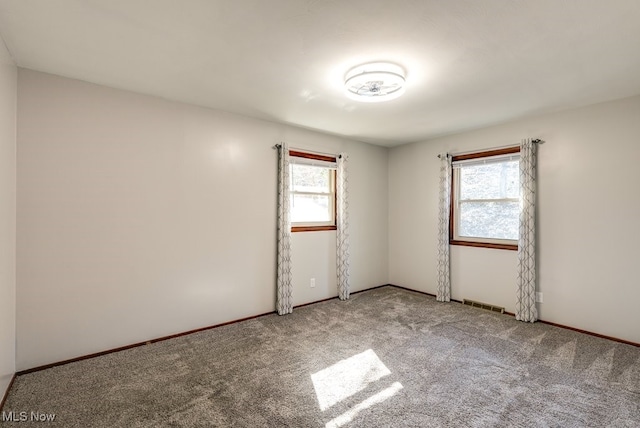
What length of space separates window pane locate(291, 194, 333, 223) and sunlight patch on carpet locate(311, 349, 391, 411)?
208 cm

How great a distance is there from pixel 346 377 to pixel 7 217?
2792 mm

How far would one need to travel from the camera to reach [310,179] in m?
4.40

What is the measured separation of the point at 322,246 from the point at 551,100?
3162 mm

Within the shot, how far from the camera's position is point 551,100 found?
3.12 m

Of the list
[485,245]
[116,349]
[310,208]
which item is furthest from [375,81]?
[116,349]

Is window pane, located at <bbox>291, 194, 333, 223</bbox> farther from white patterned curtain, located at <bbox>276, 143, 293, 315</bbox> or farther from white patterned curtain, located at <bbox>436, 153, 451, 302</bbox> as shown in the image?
white patterned curtain, located at <bbox>436, 153, 451, 302</bbox>

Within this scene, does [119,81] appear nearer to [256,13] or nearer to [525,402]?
[256,13]

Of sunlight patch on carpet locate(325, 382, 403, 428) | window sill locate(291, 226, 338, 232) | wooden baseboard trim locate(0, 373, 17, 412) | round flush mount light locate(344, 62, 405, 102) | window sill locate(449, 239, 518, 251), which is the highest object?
round flush mount light locate(344, 62, 405, 102)

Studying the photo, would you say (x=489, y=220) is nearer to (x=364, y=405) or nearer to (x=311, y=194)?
(x=311, y=194)

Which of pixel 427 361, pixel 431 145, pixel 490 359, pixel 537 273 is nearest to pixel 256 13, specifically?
pixel 427 361

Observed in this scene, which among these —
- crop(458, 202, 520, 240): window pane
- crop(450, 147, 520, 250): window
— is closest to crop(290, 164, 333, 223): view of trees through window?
crop(450, 147, 520, 250): window

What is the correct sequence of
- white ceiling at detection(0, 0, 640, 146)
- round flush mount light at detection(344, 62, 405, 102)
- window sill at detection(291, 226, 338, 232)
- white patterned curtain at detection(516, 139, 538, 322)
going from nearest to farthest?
white ceiling at detection(0, 0, 640, 146), round flush mount light at detection(344, 62, 405, 102), white patterned curtain at detection(516, 139, 538, 322), window sill at detection(291, 226, 338, 232)

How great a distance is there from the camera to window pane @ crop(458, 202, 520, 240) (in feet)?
13.0

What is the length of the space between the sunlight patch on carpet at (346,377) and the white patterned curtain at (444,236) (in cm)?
213
